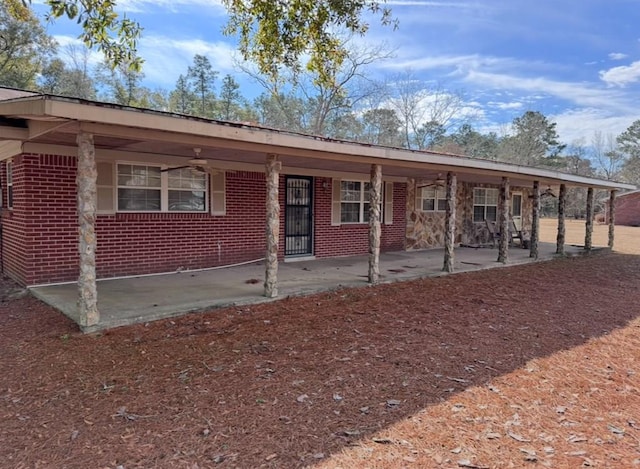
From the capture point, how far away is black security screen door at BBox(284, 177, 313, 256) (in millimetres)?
10383

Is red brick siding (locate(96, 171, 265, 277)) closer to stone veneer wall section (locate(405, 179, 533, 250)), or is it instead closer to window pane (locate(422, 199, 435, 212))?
stone veneer wall section (locate(405, 179, 533, 250))

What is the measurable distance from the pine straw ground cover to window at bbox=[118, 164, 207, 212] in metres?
2.60

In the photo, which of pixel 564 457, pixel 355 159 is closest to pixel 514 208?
→ pixel 355 159

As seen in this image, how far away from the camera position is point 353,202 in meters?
11.7

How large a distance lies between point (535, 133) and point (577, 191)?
8067 mm

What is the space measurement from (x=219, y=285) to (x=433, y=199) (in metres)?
8.62

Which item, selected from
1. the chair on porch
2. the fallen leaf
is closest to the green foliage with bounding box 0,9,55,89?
the chair on porch

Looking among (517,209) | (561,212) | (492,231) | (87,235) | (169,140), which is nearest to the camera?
(87,235)

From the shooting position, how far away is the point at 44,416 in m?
3.23

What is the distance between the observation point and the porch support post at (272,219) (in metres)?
6.48

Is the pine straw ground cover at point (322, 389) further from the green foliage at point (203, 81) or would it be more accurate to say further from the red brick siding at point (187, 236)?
the green foliage at point (203, 81)

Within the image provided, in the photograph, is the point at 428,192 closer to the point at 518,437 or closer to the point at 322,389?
the point at 322,389

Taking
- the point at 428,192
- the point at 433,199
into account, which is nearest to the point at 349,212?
the point at 428,192

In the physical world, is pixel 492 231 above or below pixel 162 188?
below
